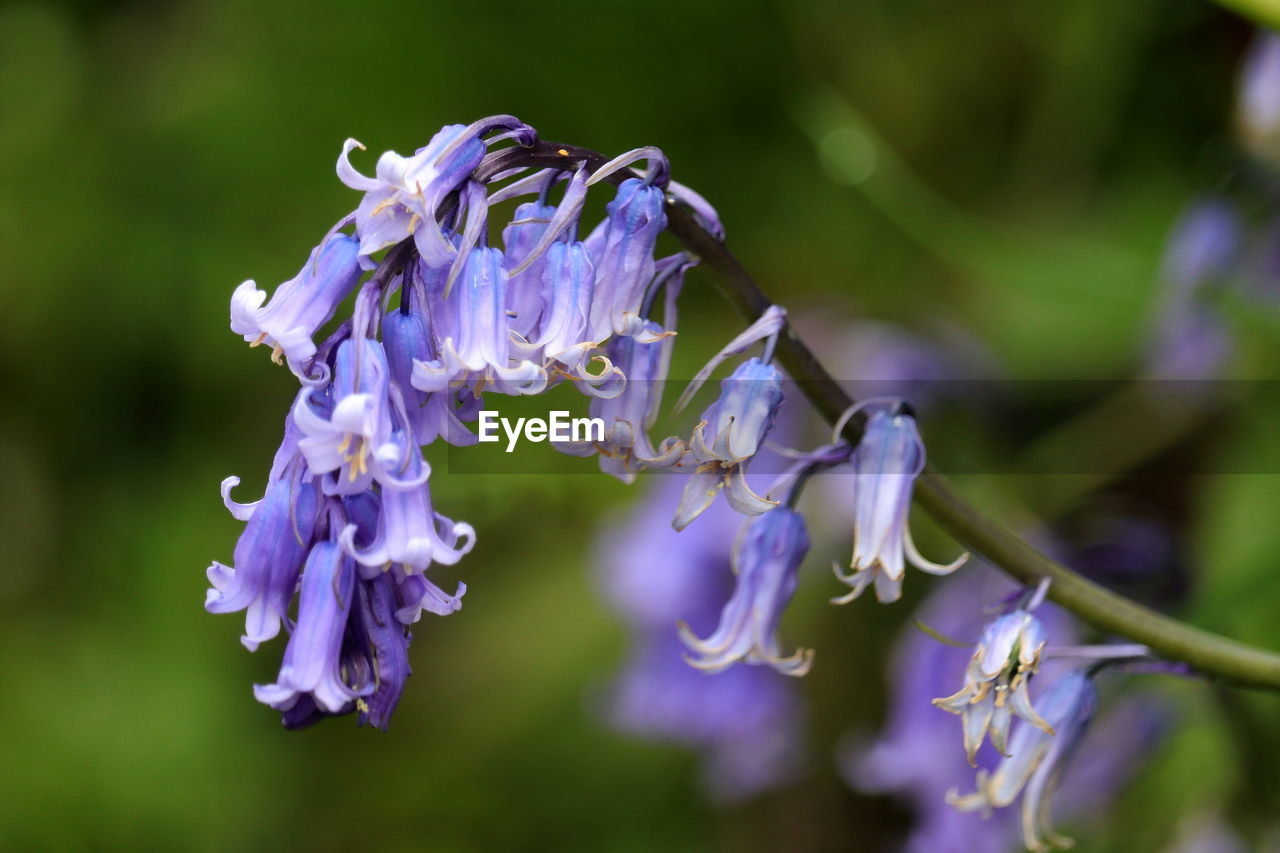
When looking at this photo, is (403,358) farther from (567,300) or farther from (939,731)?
(939,731)

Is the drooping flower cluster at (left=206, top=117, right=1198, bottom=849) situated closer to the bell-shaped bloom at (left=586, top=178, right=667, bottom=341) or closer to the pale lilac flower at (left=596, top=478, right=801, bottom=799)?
the bell-shaped bloom at (left=586, top=178, right=667, bottom=341)

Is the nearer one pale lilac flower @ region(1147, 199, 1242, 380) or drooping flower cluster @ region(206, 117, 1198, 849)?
drooping flower cluster @ region(206, 117, 1198, 849)

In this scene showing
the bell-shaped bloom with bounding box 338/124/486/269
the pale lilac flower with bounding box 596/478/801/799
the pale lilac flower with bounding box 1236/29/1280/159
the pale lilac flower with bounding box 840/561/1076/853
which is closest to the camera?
the bell-shaped bloom with bounding box 338/124/486/269

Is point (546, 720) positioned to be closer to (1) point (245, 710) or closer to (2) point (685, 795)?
(2) point (685, 795)

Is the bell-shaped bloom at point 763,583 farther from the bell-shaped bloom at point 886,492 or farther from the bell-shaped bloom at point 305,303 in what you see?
the bell-shaped bloom at point 305,303

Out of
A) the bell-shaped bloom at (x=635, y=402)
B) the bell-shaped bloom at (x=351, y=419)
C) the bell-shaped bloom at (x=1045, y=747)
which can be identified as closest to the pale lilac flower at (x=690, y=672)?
the bell-shaped bloom at (x=1045, y=747)

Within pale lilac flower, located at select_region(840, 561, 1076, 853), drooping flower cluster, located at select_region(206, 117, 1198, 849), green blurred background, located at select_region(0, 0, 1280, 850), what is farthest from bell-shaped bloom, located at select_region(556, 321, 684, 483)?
green blurred background, located at select_region(0, 0, 1280, 850)

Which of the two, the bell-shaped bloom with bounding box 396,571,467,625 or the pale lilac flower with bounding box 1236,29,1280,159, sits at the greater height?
Answer: the pale lilac flower with bounding box 1236,29,1280,159

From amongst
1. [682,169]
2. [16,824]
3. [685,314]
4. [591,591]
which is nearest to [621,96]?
[682,169]
